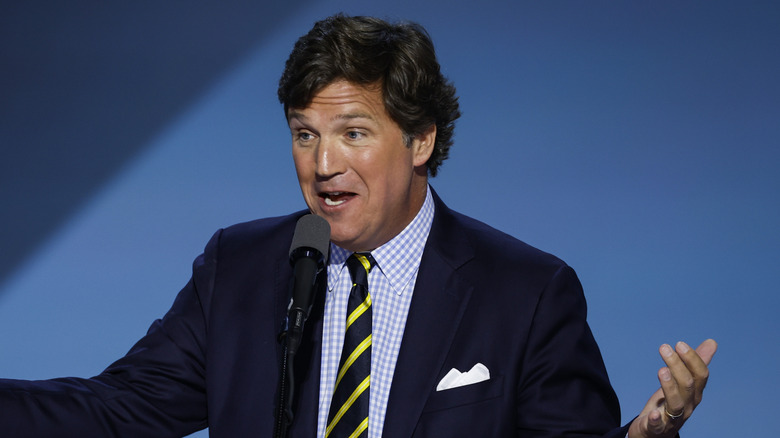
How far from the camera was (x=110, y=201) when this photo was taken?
2889 millimetres

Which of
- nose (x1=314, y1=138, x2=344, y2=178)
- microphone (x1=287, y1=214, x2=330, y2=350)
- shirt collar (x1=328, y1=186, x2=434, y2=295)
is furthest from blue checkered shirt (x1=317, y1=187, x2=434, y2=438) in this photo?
microphone (x1=287, y1=214, x2=330, y2=350)

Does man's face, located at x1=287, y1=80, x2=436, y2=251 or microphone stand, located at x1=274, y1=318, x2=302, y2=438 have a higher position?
man's face, located at x1=287, y1=80, x2=436, y2=251

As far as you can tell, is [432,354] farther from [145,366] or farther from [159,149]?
[159,149]

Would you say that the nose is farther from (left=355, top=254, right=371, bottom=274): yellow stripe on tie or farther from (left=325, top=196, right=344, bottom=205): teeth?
(left=355, top=254, right=371, bottom=274): yellow stripe on tie

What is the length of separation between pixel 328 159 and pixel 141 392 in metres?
0.63

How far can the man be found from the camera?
5.69 feet

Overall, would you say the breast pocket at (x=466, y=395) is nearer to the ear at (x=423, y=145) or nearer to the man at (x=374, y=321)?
the man at (x=374, y=321)

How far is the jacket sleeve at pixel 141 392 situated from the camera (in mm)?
1718

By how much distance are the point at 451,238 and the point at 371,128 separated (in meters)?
0.31

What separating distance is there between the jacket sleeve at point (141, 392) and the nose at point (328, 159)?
40 centimetres

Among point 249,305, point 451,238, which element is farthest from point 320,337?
point 451,238

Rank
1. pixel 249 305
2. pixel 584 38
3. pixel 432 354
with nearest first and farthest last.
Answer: pixel 432 354, pixel 249 305, pixel 584 38

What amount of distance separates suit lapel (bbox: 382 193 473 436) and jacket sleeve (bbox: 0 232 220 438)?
1.50ft

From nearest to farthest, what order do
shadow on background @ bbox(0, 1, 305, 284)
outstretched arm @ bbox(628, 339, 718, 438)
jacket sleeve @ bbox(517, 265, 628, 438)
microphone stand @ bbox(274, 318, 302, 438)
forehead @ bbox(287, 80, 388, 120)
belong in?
microphone stand @ bbox(274, 318, 302, 438), outstretched arm @ bbox(628, 339, 718, 438), jacket sleeve @ bbox(517, 265, 628, 438), forehead @ bbox(287, 80, 388, 120), shadow on background @ bbox(0, 1, 305, 284)
